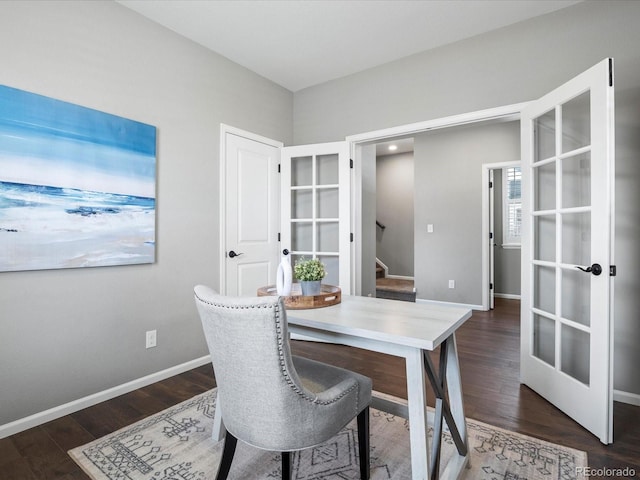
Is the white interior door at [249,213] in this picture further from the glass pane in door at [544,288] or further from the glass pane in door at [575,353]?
the glass pane in door at [575,353]

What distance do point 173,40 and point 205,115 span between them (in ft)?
1.91

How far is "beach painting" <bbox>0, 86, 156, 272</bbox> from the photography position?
75.2 inches

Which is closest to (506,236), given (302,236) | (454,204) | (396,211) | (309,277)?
(454,204)

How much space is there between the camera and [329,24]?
2654mm

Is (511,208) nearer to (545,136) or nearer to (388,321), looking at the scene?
(545,136)

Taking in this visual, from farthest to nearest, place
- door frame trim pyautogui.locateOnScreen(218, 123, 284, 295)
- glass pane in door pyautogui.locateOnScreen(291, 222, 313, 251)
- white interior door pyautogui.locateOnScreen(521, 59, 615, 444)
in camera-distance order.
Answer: glass pane in door pyautogui.locateOnScreen(291, 222, 313, 251) → door frame trim pyautogui.locateOnScreen(218, 123, 284, 295) → white interior door pyautogui.locateOnScreen(521, 59, 615, 444)

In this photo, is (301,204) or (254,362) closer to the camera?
(254,362)

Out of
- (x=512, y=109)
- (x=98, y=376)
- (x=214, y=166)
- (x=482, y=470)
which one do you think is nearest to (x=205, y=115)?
(x=214, y=166)

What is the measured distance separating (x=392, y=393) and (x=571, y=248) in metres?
1.48

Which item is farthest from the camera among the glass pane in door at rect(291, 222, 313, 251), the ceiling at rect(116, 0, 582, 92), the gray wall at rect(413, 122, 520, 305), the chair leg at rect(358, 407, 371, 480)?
the gray wall at rect(413, 122, 520, 305)

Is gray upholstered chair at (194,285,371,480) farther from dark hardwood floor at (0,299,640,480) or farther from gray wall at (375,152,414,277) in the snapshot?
gray wall at (375,152,414,277)

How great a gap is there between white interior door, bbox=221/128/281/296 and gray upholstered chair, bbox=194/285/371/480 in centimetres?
189

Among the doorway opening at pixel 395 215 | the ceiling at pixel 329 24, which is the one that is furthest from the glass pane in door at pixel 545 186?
the doorway opening at pixel 395 215

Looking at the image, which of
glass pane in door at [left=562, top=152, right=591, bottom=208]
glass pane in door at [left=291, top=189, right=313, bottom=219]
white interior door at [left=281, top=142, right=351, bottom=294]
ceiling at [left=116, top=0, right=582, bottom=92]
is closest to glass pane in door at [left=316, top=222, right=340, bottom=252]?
white interior door at [left=281, top=142, right=351, bottom=294]
